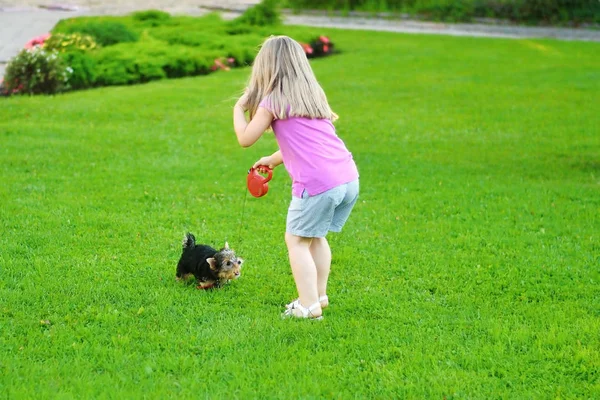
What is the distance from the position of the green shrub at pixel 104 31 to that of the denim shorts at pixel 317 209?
1082 cm

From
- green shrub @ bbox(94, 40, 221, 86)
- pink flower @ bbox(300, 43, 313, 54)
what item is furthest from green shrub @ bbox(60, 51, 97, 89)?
pink flower @ bbox(300, 43, 313, 54)

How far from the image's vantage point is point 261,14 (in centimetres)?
1756

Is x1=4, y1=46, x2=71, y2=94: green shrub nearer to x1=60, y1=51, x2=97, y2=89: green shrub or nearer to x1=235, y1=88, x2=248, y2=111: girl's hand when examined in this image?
x1=60, y1=51, x2=97, y2=89: green shrub

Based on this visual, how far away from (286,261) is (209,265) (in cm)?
89

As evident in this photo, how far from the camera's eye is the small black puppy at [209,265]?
4.88m

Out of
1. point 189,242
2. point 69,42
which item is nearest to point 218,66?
point 69,42

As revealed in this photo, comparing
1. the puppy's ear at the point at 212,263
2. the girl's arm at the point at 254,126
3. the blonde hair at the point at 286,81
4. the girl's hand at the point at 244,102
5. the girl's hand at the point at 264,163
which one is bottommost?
the puppy's ear at the point at 212,263

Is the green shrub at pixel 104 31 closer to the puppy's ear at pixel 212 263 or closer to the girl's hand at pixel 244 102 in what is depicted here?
the puppy's ear at pixel 212 263

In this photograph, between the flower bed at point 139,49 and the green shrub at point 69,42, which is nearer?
the flower bed at point 139,49

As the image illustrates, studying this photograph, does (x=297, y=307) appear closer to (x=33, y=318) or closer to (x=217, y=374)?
(x=217, y=374)

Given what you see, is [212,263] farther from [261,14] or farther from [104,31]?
[261,14]

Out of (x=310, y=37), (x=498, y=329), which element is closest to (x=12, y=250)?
(x=498, y=329)

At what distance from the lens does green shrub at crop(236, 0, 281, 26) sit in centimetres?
1750

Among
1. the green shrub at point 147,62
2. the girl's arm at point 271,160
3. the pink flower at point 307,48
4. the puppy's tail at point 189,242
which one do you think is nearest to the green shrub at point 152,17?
the green shrub at point 147,62
